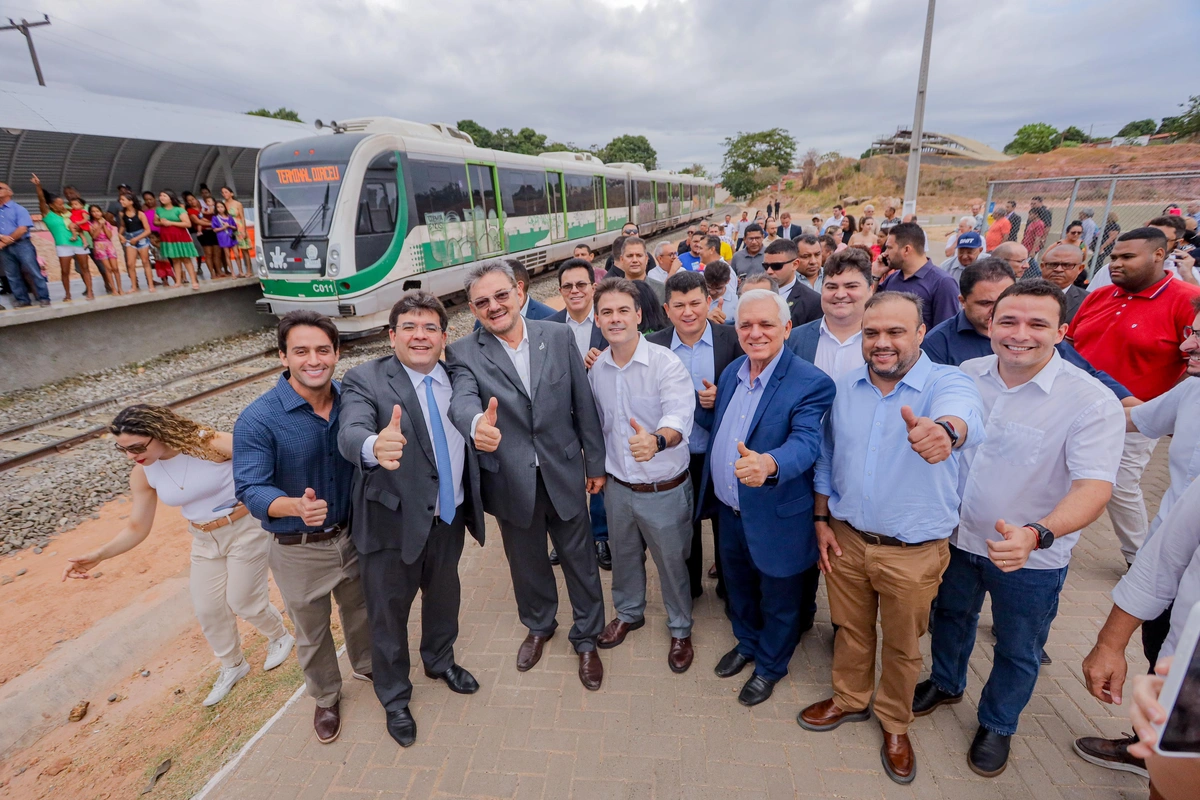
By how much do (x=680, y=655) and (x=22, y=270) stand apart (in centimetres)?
1097

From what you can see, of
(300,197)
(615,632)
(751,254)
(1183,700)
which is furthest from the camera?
(300,197)

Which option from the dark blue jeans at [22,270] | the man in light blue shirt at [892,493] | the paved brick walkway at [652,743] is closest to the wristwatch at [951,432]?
the man in light blue shirt at [892,493]

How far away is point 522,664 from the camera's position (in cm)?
306

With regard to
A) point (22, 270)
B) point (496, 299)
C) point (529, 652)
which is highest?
point (496, 299)

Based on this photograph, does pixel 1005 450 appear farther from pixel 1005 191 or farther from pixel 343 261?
pixel 1005 191

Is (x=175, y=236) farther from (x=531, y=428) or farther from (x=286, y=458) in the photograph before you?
(x=531, y=428)

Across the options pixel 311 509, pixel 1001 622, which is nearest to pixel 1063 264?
pixel 1001 622

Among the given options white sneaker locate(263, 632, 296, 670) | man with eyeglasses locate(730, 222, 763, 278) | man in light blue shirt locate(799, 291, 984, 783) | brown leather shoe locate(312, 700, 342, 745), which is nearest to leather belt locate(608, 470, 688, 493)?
man in light blue shirt locate(799, 291, 984, 783)

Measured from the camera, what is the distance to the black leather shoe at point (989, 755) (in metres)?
2.32

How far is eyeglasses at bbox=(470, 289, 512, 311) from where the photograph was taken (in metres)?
2.58

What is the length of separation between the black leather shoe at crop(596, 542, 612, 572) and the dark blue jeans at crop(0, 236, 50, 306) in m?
9.77

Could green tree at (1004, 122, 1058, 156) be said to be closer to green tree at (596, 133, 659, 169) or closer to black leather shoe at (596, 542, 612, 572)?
green tree at (596, 133, 659, 169)

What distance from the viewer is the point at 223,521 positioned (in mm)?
2832

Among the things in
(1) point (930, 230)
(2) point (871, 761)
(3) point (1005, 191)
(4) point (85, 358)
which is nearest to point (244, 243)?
(4) point (85, 358)
